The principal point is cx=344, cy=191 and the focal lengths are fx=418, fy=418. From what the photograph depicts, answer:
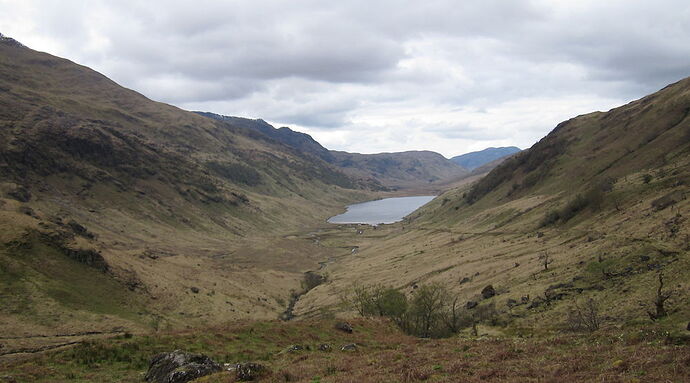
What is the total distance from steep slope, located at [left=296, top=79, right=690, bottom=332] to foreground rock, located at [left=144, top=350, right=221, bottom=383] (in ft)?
89.9

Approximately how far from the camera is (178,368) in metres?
22.9

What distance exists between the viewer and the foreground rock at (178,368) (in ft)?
73.4

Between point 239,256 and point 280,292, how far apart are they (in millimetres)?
49011

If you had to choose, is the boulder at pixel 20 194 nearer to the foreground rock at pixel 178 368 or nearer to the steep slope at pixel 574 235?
the steep slope at pixel 574 235

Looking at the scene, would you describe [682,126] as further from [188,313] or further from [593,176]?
[188,313]

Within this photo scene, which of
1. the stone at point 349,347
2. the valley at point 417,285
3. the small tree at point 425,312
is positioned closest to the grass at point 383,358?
the valley at point 417,285

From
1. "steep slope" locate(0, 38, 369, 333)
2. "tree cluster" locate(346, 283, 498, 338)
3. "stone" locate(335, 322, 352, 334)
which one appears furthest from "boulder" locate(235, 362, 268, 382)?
"steep slope" locate(0, 38, 369, 333)

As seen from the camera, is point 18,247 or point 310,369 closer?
point 310,369

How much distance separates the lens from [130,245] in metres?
132

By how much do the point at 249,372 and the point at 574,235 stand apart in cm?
6457

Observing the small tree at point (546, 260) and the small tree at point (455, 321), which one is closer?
the small tree at point (455, 321)

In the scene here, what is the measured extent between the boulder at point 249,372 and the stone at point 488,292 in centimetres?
4338

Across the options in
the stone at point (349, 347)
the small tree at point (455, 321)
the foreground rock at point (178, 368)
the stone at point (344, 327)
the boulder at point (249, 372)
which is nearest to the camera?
the boulder at point (249, 372)

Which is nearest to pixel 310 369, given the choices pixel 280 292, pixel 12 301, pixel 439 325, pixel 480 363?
pixel 480 363
